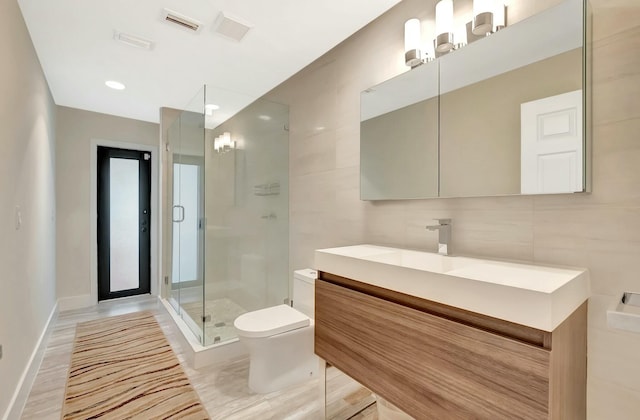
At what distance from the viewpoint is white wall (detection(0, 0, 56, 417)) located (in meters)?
1.54

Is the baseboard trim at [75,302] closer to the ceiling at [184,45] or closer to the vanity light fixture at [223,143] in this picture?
the ceiling at [184,45]

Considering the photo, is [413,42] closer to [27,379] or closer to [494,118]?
[494,118]

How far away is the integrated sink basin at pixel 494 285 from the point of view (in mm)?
806

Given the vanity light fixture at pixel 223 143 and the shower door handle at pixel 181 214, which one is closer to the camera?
the vanity light fixture at pixel 223 143

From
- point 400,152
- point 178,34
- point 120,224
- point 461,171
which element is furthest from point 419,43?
point 120,224

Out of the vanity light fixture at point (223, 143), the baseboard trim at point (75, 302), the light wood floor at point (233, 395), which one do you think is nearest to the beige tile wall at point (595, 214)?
the light wood floor at point (233, 395)

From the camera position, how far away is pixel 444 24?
1.45 meters

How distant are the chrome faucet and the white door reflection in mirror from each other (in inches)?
13.9

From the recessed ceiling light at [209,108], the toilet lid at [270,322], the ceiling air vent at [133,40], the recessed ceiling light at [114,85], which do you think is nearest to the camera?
the toilet lid at [270,322]

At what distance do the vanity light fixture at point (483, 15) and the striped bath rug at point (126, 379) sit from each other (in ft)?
7.95

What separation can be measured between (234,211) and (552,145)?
2.35 m

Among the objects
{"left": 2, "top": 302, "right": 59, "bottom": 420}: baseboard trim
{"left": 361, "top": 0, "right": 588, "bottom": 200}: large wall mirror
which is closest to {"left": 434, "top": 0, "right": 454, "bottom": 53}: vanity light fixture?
{"left": 361, "top": 0, "right": 588, "bottom": 200}: large wall mirror

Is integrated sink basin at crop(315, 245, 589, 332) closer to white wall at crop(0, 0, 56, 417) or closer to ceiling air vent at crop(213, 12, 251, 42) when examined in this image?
ceiling air vent at crop(213, 12, 251, 42)

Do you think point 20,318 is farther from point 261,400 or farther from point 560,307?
point 560,307
